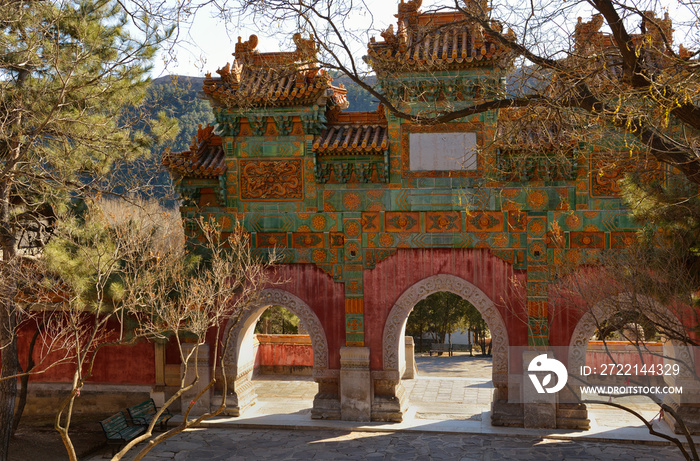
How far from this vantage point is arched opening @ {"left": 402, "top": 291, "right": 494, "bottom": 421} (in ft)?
43.0

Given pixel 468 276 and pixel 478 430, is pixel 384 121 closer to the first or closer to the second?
pixel 468 276

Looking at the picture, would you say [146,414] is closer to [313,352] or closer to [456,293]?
[313,352]

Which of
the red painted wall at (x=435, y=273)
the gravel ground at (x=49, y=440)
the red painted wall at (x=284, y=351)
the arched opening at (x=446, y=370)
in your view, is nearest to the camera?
the gravel ground at (x=49, y=440)

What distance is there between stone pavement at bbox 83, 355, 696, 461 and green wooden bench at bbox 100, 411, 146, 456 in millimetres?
315

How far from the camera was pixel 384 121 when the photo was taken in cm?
1225

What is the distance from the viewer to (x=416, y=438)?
36.2 feet

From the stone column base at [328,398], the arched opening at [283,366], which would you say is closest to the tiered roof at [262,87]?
the stone column base at [328,398]

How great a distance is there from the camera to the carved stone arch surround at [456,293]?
11.6 metres

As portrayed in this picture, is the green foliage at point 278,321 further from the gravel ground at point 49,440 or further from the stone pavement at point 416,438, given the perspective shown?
the gravel ground at point 49,440

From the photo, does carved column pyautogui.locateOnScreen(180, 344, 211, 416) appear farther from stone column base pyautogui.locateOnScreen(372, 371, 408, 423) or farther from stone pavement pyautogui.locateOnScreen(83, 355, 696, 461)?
stone column base pyautogui.locateOnScreen(372, 371, 408, 423)

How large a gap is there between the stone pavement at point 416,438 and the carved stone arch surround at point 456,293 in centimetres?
109

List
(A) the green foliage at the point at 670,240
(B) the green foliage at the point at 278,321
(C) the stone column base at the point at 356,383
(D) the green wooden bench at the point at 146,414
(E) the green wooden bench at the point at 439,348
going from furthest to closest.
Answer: (E) the green wooden bench at the point at 439,348
(B) the green foliage at the point at 278,321
(C) the stone column base at the point at 356,383
(D) the green wooden bench at the point at 146,414
(A) the green foliage at the point at 670,240

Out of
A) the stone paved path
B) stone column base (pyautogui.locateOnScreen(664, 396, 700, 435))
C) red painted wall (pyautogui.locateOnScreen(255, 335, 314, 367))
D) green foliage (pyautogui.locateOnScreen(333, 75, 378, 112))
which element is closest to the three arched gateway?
green foliage (pyautogui.locateOnScreen(333, 75, 378, 112))

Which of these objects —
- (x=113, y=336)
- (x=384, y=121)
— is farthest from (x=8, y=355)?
(x=384, y=121)
